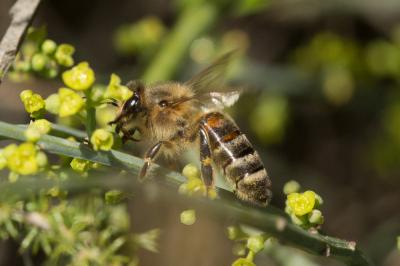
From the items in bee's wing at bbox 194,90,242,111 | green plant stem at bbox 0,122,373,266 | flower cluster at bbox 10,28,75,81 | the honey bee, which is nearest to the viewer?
green plant stem at bbox 0,122,373,266

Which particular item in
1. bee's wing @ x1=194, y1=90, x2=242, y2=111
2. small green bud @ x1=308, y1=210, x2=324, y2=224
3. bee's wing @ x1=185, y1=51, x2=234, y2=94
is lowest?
small green bud @ x1=308, y1=210, x2=324, y2=224

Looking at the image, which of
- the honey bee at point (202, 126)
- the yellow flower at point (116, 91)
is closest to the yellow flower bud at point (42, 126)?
the yellow flower at point (116, 91)

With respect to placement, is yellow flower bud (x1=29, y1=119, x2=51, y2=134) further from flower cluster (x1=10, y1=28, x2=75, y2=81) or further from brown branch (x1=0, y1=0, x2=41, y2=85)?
flower cluster (x1=10, y1=28, x2=75, y2=81)

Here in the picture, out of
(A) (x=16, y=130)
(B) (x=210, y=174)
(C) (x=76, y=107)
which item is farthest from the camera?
(B) (x=210, y=174)

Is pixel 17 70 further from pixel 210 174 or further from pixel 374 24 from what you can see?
pixel 374 24

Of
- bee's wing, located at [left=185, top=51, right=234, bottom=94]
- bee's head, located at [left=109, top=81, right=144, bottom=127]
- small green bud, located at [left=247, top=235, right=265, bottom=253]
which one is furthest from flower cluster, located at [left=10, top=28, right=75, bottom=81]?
small green bud, located at [left=247, top=235, right=265, bottom=253]

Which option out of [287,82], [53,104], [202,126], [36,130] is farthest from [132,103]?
[287,82]

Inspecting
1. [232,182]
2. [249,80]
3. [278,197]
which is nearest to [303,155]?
[278,197]
